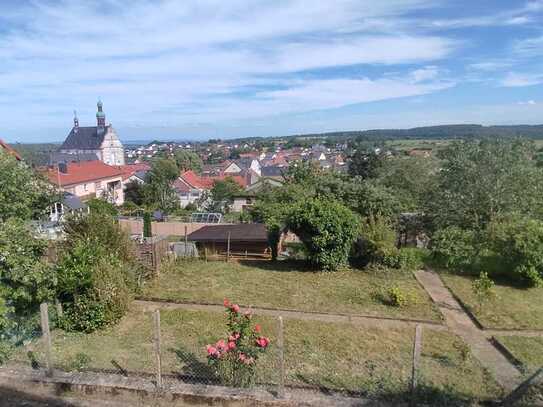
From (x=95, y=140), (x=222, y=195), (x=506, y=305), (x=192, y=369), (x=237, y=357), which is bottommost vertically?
(x=222, y=195)

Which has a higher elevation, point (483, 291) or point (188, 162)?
point (188, 162)

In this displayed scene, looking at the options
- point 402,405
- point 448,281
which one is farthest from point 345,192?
point 402,405

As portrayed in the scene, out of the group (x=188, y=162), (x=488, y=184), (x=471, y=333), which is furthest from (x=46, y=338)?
(x=188, y=162)

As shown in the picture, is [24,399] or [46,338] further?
[46,338]

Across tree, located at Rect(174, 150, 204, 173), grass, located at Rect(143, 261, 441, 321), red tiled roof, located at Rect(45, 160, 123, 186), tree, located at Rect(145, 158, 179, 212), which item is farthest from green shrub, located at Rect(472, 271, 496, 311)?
tree, located at Rect(174, 150, 204, 173)

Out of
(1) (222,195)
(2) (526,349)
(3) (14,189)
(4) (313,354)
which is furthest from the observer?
(1) (222,195)

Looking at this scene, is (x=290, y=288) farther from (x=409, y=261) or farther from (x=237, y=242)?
(x=237, y=242)
